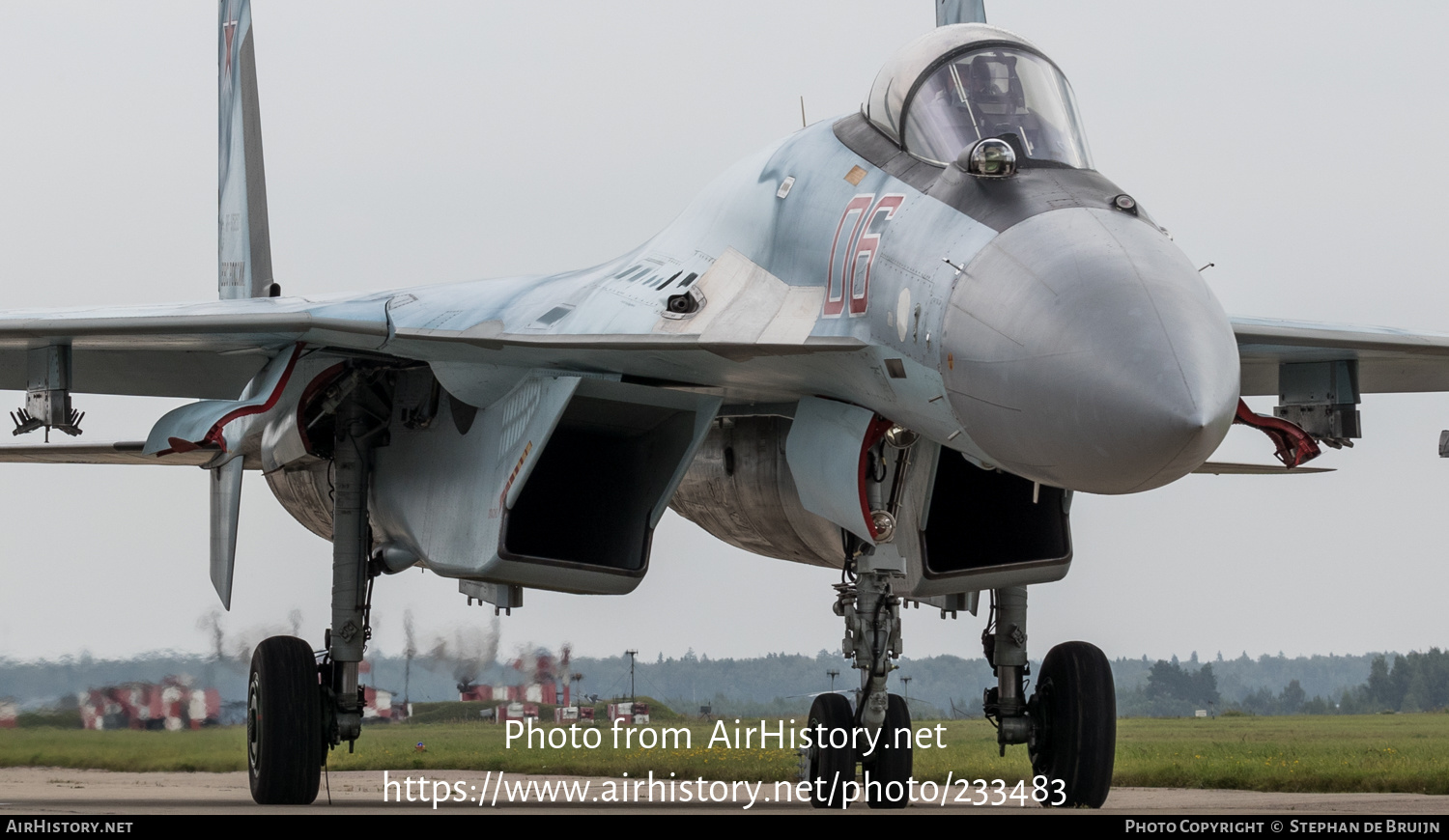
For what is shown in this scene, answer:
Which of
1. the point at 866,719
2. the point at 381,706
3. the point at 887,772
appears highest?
A: the point at 866,719

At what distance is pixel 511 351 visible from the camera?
7691 mm

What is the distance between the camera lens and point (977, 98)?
6.43 metres

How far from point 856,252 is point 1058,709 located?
4.16 meters

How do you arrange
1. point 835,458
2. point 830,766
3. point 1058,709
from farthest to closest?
point 1058,709 → point 830,766 → point 835,458

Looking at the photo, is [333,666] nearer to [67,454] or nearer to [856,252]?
[67,454]

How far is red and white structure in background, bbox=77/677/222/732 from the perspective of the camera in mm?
13898

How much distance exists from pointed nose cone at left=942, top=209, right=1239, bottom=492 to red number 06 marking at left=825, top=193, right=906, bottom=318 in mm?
774

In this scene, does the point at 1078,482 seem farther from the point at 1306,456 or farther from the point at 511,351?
the point at 511,351

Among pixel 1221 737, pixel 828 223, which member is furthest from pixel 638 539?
pixel 1221 737

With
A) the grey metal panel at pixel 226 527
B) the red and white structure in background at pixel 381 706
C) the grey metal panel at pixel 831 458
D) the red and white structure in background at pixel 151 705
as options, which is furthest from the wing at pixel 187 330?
the red and white structure in background at pixel 381 706

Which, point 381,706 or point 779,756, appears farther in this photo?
point 381,706

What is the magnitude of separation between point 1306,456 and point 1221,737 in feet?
A: 43.5

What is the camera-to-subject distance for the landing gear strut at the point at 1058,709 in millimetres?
9289

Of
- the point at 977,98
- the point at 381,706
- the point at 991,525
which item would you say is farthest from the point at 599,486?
the point at 381,706
